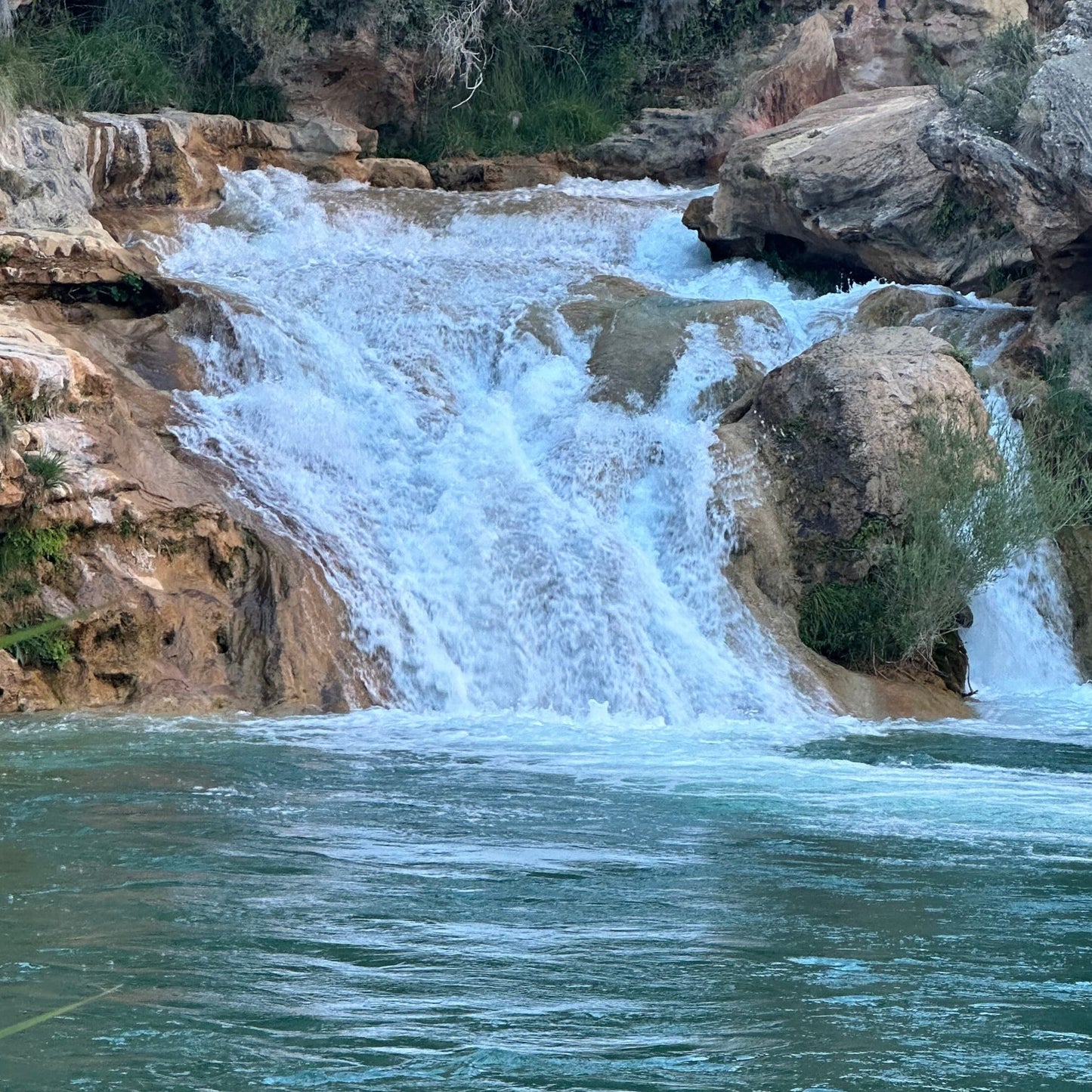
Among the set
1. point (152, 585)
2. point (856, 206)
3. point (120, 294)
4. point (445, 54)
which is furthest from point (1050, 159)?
point (445, 54)

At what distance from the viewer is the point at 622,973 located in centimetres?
491

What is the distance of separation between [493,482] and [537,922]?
8.63 metres

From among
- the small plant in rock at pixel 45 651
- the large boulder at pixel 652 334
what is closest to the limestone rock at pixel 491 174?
the large boulder at pixel 652 334

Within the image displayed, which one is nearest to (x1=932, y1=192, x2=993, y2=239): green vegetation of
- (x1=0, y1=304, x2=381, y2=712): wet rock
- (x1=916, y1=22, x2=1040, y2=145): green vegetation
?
(x1=916, y1=22, x2=1040, y2=145): green vegetation

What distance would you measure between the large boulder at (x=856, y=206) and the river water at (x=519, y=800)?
81 cm

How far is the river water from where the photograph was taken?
4.34 m

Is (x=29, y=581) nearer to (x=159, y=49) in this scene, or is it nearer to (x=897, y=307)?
(x=897, y=307)

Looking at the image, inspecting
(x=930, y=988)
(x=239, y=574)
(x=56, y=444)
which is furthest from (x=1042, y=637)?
(x=930, y=988)

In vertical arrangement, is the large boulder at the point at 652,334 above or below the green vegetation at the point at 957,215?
below

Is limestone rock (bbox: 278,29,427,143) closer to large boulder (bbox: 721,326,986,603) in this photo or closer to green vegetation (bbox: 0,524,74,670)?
large boulder (bbox: 721,326,986,603)

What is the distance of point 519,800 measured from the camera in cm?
793

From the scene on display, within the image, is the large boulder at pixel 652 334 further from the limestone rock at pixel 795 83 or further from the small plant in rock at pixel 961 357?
the limestone rock at pixel 795 83

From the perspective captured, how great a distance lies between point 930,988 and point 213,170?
1714cm

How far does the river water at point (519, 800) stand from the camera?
4340mm
